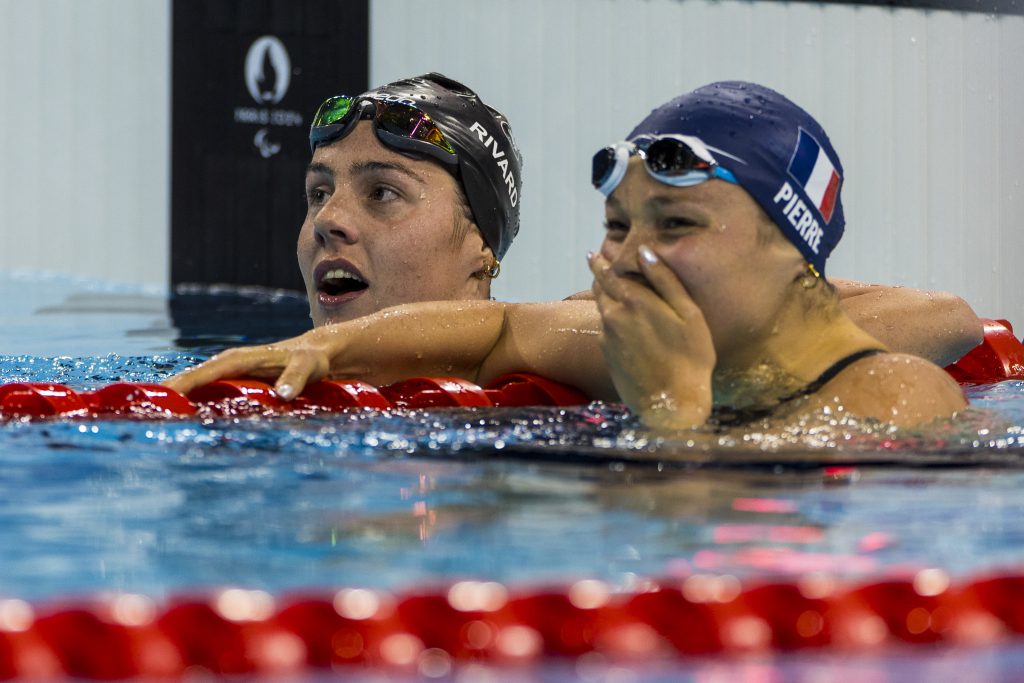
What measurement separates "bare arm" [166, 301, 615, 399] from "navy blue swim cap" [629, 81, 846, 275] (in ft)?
2.15

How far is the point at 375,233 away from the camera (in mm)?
3654

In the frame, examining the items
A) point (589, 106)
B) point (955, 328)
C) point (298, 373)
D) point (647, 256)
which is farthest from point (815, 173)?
point (589, 106)

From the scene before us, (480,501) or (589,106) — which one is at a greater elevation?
(589,106)

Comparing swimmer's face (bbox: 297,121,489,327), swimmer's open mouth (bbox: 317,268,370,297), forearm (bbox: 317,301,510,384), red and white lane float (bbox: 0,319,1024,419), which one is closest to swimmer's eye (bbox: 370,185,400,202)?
swimmer's face (bbox: 297,121,489,327)

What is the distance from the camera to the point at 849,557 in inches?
75.4

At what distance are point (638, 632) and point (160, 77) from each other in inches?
339

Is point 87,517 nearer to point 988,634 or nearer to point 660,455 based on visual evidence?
point 660,455

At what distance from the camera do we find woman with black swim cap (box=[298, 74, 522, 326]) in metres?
3.68

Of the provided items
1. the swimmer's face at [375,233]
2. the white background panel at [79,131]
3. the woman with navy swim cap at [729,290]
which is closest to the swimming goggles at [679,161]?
the woman with navy swim cap at [729,290]

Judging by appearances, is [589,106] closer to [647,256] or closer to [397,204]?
[397,204]

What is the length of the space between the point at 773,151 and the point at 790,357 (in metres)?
0.40

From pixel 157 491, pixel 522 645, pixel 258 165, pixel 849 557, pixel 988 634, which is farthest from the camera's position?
pixel 258 165

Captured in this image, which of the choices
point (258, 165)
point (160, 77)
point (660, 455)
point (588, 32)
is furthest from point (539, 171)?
point (660, 455)

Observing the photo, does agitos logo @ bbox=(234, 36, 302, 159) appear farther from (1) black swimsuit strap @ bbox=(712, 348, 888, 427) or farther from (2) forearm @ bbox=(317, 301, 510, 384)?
(1) black swimsuit strap @ bbox=(712, 348, 888, 427)
